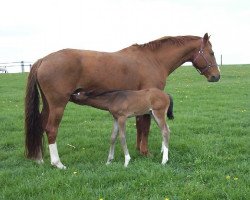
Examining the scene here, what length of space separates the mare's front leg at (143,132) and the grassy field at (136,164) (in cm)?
18

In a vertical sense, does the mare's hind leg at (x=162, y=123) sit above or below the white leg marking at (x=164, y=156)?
above

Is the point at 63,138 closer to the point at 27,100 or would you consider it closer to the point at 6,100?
the point at 27,100

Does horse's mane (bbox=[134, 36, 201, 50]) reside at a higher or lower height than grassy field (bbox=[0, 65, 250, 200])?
higher

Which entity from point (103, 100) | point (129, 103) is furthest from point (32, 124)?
point (129, 103)

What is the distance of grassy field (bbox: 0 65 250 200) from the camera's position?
6.15 meters

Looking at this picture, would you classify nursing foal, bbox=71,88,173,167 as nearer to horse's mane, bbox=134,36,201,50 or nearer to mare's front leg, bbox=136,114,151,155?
mare's front leg, bbox=136,114,151,155

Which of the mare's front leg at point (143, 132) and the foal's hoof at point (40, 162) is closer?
the foal's hoof at point (40, 162)

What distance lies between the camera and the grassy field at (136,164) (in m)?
6.15

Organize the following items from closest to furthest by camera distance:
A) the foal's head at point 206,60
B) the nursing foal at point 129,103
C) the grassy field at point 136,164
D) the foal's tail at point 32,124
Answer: the grassy field at point 136,164, the nursing foal at point 129,103, the foal's tail at point 32,124, the foal's head at point 206,60

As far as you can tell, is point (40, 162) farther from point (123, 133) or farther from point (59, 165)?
point (123, 133)

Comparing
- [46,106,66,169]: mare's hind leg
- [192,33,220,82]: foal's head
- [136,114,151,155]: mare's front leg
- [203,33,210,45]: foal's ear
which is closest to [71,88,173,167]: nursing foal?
[46,106,66,169]: mare's hind leg

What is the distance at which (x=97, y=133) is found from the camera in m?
10.6

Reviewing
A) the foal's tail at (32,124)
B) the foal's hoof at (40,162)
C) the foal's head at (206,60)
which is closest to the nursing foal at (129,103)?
the foal's tail at (32,124)

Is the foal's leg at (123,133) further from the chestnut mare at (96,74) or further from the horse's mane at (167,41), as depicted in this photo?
the horse's mane at (167,41)
